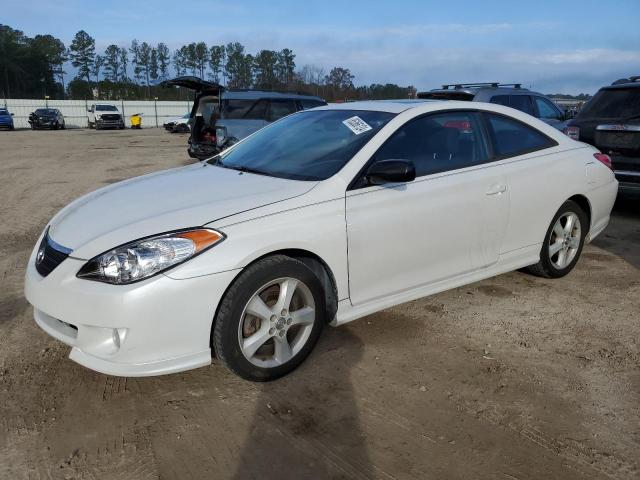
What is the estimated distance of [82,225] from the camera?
10.1 ft

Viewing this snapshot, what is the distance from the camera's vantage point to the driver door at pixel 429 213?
10.8 feet

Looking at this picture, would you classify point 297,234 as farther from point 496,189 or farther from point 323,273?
point 496,189

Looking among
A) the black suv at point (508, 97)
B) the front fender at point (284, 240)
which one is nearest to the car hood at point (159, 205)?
the front fender at point (284, 240)

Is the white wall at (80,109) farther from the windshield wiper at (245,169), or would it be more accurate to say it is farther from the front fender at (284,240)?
the front fender at (284,240)

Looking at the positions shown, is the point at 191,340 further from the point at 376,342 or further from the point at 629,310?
the point at 629,310

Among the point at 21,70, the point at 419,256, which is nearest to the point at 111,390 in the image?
the point at 419,256

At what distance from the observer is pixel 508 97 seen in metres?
9.66

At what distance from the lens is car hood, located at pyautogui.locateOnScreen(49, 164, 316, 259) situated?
9.20 feet

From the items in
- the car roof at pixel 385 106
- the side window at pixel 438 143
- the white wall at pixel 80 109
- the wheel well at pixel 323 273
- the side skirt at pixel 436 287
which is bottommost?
the side skirt at pixel 436 287

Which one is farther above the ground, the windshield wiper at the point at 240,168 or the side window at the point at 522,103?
the side window at the point at 522,103

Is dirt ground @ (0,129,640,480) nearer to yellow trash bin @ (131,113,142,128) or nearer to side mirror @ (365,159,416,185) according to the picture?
side mirror @ (365,159,416,185)

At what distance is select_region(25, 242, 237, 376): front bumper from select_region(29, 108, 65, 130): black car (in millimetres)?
37139

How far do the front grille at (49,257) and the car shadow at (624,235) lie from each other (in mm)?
5091

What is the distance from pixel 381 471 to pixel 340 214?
1.42m
